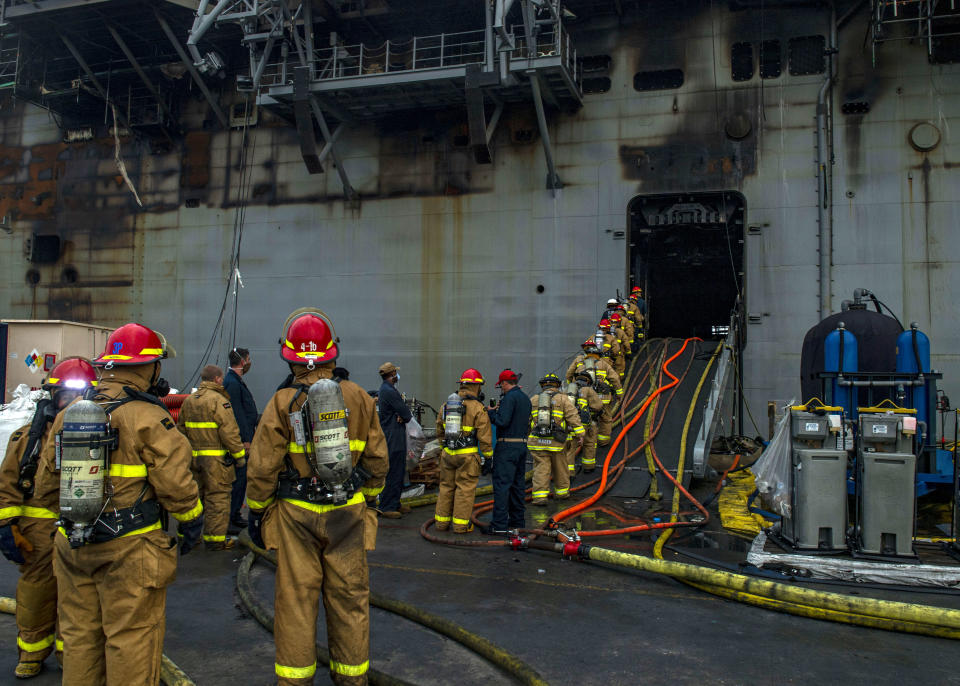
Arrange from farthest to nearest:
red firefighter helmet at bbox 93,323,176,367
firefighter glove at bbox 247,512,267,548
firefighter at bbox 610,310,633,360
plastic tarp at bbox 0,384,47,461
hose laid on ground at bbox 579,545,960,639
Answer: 1. firefighter at bbox 610,310,633,360
2. plastic tarp at bbox 0,384,47,461
3. hose laid on ground at bbox 579,545,960,639
4. firefighter glove at bbox 247,512,267,548
5. red firefighter helmet at bbox 93,323,176,367

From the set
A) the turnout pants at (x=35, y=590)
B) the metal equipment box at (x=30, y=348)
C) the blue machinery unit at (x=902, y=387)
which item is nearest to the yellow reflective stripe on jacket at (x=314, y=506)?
the turnout pants at (x=35, y=590)

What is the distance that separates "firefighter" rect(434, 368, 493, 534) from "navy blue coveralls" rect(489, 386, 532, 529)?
17 cm

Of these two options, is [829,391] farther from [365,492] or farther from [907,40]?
[907,40]

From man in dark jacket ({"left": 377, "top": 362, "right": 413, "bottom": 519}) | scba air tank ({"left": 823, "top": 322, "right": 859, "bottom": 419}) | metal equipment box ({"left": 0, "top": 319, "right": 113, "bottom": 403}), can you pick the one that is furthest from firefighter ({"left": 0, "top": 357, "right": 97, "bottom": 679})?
metal equipment box ({"left": 0, "top": 319, "right": 113, "bottom": 403})

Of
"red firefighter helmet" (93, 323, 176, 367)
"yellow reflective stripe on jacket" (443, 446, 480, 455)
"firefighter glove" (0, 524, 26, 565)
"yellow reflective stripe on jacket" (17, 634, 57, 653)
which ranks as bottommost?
"yellow reflective stripe on jacket" (17, 634, 57, 653)

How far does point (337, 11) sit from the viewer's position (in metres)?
14.1

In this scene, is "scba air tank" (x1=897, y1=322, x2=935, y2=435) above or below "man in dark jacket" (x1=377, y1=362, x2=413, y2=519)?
above

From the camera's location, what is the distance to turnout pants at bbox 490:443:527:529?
663 cm

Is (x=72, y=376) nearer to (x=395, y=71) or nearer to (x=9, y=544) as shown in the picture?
(x=9, y=544)

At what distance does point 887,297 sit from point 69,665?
44.1 feet

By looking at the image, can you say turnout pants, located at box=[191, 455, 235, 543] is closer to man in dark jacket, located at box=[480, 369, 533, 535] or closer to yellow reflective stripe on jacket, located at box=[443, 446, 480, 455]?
yellow reflective stripe on jacket, located at box=[443, 446, 480, 455]

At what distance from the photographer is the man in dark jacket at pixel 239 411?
6.96 metres

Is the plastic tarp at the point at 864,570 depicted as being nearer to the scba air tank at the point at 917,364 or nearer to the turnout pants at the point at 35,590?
the scba air tank at the point at 917,364

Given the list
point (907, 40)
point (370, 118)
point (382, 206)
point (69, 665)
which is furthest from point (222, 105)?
point (69, 665)
